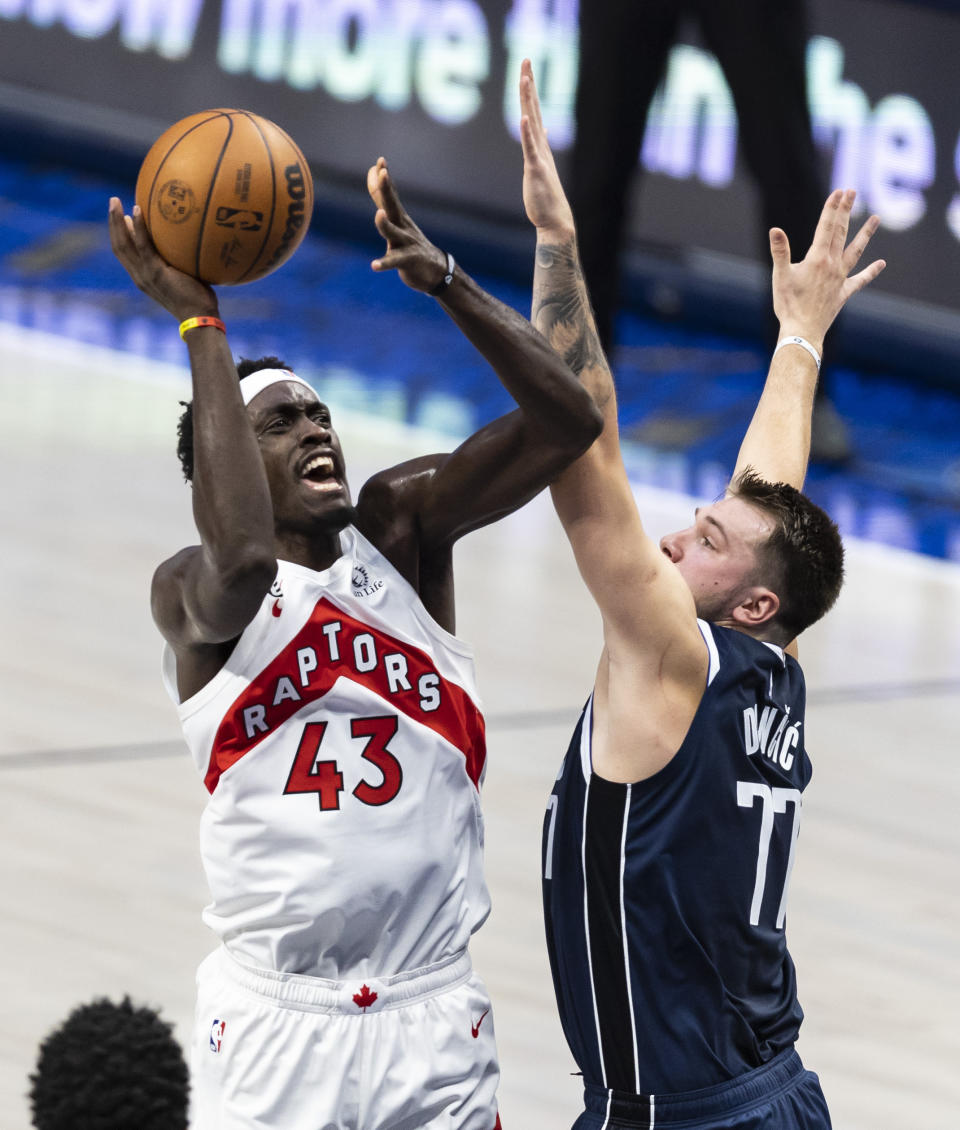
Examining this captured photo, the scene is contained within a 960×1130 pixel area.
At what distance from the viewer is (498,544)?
10.1 m

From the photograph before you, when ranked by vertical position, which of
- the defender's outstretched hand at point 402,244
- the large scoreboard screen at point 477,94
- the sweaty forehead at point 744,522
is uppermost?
the large scoreboard screen at point 477,94

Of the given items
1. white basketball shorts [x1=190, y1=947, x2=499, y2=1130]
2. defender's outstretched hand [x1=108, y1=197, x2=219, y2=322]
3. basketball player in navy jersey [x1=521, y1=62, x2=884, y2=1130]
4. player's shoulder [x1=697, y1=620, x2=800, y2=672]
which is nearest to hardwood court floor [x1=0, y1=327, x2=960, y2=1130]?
white basketball shorts [x1=190, y1=947, x2=499, y2=1130]

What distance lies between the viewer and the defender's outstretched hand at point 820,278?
4457 millimetres

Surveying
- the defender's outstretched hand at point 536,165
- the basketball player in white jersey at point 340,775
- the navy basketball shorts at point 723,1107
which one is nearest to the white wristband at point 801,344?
the defender's outstretched hand at point 536,165

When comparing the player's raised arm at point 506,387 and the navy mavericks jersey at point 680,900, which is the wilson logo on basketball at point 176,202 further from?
the navy mavericks jersey at point 680,900

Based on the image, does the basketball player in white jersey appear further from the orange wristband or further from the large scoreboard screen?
the large scoreboard screen

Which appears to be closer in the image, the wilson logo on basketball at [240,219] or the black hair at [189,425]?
the wilson logo on basketball at [240,219]

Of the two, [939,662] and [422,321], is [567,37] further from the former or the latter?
[939,662]

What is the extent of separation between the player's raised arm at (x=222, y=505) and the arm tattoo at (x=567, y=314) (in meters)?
0.68

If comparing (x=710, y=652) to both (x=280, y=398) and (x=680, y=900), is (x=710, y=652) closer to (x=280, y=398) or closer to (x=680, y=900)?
(x=680, y=900)

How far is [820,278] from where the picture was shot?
450 centimetres

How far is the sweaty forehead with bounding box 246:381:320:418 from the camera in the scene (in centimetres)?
374

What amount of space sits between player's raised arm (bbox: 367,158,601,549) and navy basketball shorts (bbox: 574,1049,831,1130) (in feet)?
3.67

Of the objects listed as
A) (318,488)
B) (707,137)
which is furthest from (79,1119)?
(707,137)
